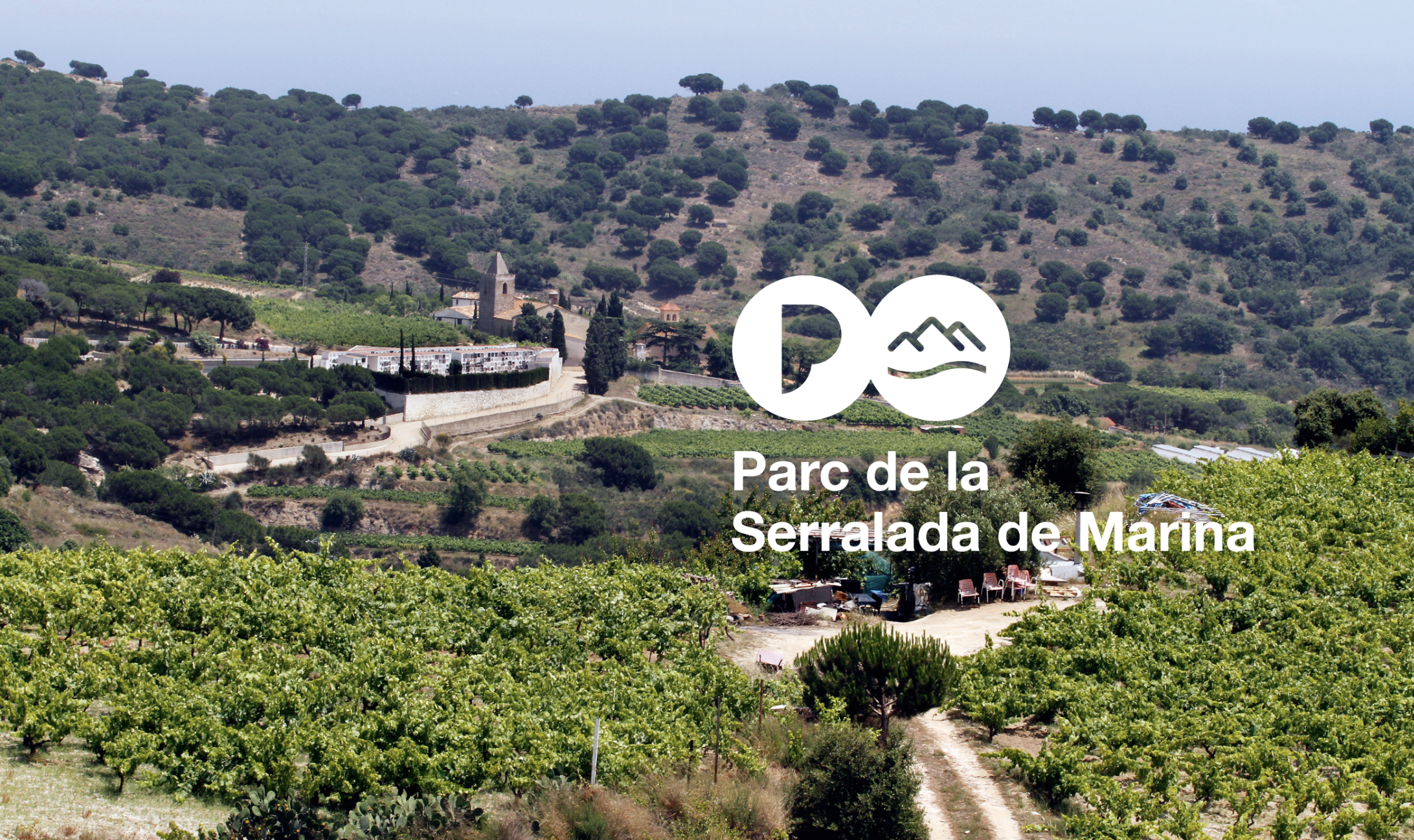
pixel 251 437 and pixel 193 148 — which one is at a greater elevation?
pixel 193 148

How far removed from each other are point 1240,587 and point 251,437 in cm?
4946

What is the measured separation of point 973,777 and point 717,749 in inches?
119

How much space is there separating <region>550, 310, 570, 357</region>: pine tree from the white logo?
17.7 meters

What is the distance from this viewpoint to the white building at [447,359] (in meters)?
69.4

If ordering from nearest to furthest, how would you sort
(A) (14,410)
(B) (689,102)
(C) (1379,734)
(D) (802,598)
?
(C) (1379,734) < (D) (802,598) < (A) (14,410) < (B) (689,102)

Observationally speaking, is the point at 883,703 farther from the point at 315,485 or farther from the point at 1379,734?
the point at 315,485

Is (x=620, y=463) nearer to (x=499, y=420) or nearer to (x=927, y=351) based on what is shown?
(x=499, y=420)

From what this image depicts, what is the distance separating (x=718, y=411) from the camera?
264 feet

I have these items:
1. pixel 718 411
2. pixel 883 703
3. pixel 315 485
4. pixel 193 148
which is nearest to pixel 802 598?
pixel 883 703

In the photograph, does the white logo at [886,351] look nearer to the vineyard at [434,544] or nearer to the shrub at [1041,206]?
the vineyard at [434,544]

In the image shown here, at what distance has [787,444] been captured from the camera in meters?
73.9

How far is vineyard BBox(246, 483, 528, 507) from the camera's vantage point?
5378 cm

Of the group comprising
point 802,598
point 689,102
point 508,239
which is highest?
point 689,102

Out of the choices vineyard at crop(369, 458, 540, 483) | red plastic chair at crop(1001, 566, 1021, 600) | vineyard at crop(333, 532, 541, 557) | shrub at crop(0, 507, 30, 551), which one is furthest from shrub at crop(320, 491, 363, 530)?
red plastic chair at crop(1001, 566, 1021, 600)
